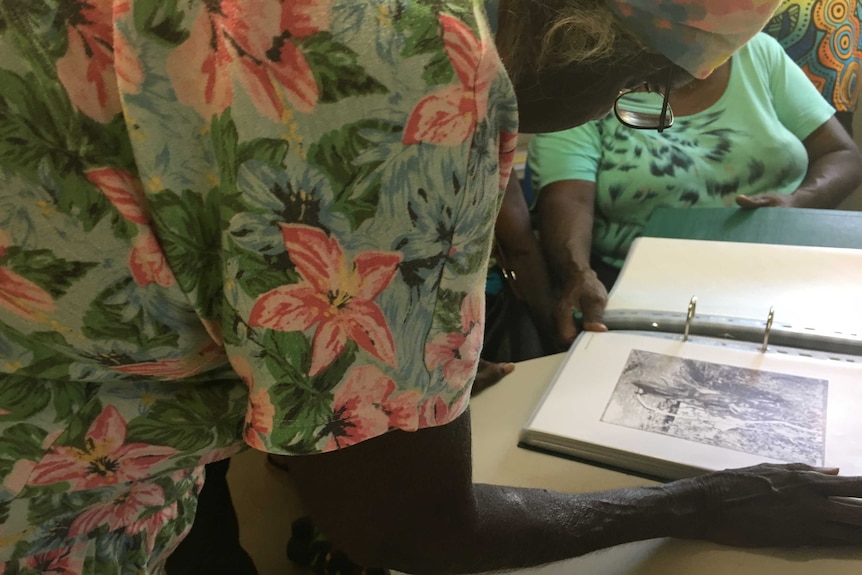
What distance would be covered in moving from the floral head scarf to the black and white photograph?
376mm

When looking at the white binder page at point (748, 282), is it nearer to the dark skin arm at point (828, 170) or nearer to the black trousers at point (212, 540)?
the dark skin arm at point (828, 170)

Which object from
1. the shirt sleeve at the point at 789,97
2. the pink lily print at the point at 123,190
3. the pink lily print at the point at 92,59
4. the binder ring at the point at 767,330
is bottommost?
the binder ring at the point at 767,330

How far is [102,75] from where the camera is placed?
14.0 inches

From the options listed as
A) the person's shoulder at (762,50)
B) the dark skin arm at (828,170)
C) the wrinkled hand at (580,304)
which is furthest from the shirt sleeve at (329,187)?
the person's shoulder at (762,50)

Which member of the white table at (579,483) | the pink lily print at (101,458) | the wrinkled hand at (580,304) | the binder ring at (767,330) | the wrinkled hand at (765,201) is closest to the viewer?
the pink lily print at (101,458)

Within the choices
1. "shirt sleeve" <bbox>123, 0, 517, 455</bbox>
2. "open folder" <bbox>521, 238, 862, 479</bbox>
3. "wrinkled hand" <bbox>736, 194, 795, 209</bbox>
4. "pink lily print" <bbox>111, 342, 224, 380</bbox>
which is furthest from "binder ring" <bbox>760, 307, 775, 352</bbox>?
"pink lily print" <bbox>111, 342, 224, 380</bbox>

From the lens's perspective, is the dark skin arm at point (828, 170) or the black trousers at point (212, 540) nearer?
the black trousers at point (212, 540)

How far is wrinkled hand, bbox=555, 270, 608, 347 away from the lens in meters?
0.94

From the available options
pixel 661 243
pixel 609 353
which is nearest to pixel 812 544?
pixel 609 353

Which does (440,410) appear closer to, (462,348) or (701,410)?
(462,348)

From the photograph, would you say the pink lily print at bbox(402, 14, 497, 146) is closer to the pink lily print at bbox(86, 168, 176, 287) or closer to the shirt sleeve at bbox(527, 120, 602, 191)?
the pink lily print at bbox(86, 168, 176, 287)

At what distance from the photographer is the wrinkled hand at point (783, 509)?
0.58m

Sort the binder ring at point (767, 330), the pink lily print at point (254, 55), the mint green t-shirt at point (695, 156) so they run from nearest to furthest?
1. the pink lily print at point (254, 55)
2. the binder ring at point (767, 330)
3. the mint green t-shirt at point (695, 156)

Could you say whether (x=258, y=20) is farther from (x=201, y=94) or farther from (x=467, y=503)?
(x=467, y=503)
